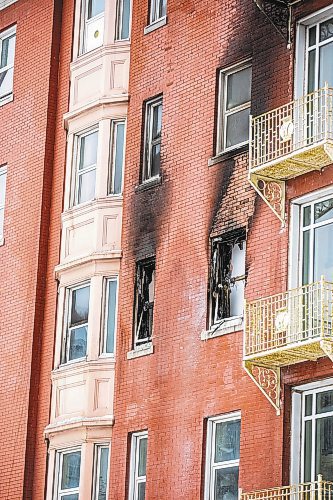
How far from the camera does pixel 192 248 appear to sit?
2948 centimetres

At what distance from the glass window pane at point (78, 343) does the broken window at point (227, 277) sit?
4178mm

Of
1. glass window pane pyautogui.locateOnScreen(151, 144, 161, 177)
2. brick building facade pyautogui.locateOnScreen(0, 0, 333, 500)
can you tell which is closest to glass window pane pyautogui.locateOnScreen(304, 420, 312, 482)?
brick building facade pyautogui.locateOnScreen(0, 0, 333, 500)

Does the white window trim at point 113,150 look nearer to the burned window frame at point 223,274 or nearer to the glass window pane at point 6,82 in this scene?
the burned window frame at point 223,274

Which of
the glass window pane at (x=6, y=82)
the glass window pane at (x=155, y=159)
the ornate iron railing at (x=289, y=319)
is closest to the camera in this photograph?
the ornate iron railing at (x=289, y=319)

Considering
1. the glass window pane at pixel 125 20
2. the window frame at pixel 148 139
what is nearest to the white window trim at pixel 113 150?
the window frame at pixel 148 139

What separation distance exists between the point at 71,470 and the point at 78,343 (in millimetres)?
2717

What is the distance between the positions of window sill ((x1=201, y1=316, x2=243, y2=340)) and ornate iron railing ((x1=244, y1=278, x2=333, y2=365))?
66cm

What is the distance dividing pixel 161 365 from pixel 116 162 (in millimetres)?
5406

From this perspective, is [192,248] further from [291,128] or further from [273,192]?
[291,128]

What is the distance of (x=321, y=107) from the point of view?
26.5 m

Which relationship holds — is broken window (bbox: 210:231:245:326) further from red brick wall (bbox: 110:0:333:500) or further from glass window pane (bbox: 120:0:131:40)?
glass window pane (bbox: 120:0:131:40)

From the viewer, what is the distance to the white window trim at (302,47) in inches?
1101

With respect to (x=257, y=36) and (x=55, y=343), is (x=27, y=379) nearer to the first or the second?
(x=55, y=343)

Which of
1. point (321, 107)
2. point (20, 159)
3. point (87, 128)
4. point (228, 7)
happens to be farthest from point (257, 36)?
point (20, 159)
